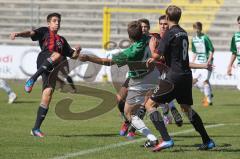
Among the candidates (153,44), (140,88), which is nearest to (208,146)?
(140,88)

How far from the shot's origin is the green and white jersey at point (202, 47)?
65.7 feet

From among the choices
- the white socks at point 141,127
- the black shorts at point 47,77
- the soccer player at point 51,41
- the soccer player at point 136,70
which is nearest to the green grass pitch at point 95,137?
the white socks at point 141,127

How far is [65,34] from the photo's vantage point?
33656mm

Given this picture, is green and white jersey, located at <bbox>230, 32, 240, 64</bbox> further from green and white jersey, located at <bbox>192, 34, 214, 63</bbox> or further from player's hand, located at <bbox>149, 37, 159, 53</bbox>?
player's hand, located at <bbox>149, 37, 159, 53</bbox>

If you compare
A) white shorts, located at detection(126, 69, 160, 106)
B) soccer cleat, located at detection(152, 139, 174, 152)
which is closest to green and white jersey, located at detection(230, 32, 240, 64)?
white shorts, located at detection(126, 69, 160, 106)

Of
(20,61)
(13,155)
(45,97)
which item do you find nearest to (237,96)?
(20,61)

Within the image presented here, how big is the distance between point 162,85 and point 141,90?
99cm

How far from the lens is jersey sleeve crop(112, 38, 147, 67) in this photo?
1045 centimetres

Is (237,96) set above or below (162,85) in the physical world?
below

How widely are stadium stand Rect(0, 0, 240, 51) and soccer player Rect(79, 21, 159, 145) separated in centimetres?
2086

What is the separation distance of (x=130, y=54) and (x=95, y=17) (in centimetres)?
2387

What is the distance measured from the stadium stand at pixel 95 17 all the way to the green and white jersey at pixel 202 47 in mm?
11246

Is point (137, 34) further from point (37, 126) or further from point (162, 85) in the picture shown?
point (37, 126)

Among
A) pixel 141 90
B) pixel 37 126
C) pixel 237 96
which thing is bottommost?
pixel 237 96
